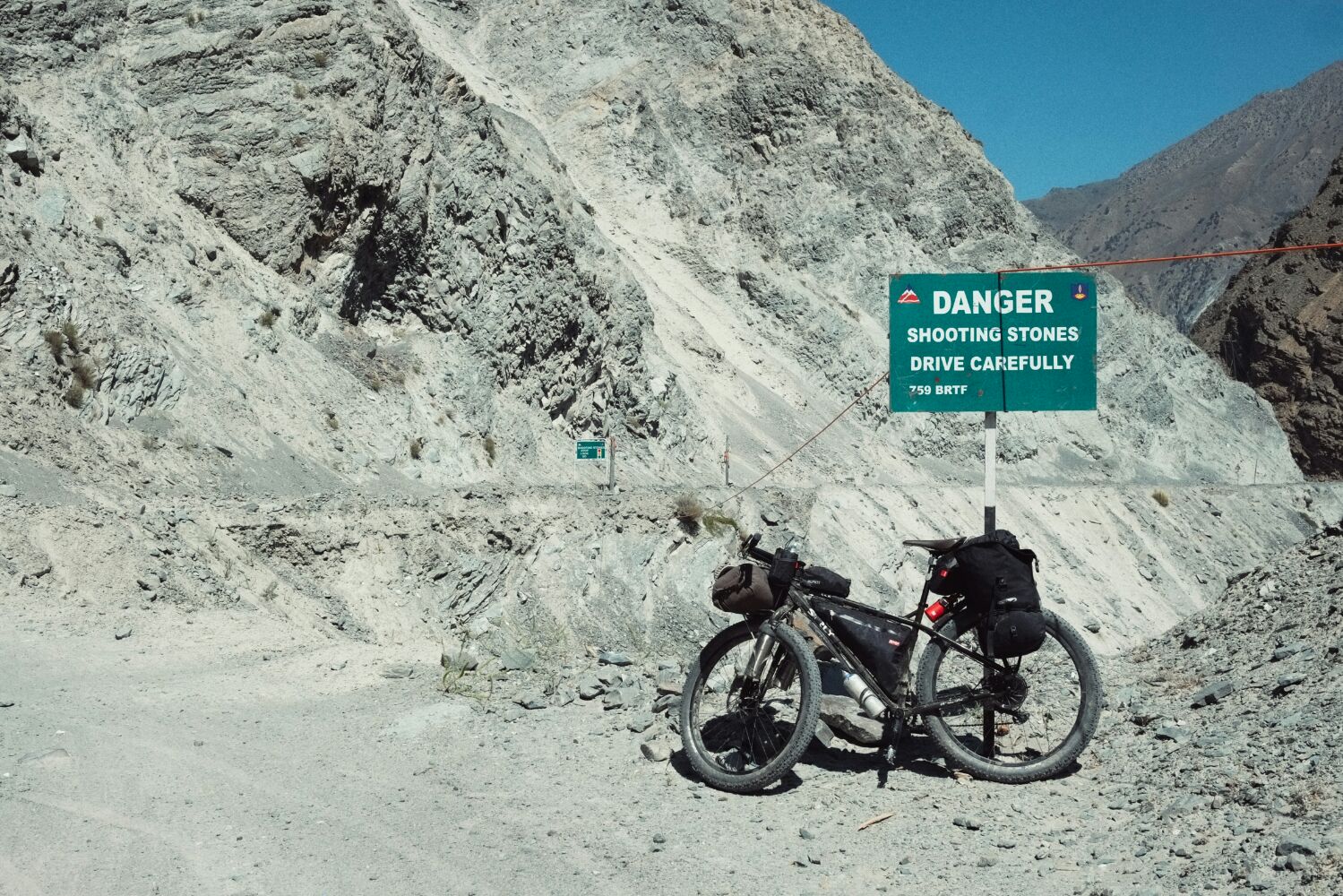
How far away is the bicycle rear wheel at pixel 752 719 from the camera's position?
499 centimetres

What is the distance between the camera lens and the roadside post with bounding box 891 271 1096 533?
686 cm

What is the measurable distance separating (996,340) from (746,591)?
2722 millimetres

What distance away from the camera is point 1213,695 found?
580cm

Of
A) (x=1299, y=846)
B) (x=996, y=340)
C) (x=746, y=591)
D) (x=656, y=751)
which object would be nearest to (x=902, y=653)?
(x=746, y=591)

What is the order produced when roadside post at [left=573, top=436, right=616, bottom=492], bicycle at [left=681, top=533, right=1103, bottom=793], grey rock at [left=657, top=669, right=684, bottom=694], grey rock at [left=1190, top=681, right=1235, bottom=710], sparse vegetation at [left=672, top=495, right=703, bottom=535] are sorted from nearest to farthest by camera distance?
bicycle at [left=681, top=533, right=1103, bottom=793], grey rock at [left=1190, top=681, right=1235, bottom=710], grey rock at [left=657, top=669, right=684, bottom=694], sparse vegetation at [left=672, top=495, right=703, bottom=535], roadside post at [left=573, top=436, right=616, bottom=492]

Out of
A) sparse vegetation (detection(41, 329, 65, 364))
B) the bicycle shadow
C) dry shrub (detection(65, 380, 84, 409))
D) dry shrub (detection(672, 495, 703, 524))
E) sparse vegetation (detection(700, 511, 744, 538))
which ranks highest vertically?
sparse vegetation (detection(41, 329, 65, 364))

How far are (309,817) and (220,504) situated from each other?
7447mm

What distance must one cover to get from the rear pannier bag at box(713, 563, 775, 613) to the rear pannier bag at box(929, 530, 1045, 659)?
32.0 inches

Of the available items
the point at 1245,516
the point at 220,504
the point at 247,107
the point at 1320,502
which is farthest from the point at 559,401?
the point at 1320,502


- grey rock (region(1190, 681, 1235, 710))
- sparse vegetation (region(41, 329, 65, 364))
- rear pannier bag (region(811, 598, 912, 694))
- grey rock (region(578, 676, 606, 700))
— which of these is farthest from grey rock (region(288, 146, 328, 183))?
grey rock (region(1190, 681, 1235, 710))

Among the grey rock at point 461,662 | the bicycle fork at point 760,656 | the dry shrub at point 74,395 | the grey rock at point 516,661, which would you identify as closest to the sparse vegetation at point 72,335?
the dry shrub at point 74,395

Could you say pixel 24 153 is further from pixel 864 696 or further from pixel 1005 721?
pixel 1005 721

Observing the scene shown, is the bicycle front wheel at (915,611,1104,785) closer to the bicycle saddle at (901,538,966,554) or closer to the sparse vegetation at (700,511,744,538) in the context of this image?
the bicycle saddle at (901,538,966,554)

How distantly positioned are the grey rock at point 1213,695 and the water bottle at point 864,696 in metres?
1.86
